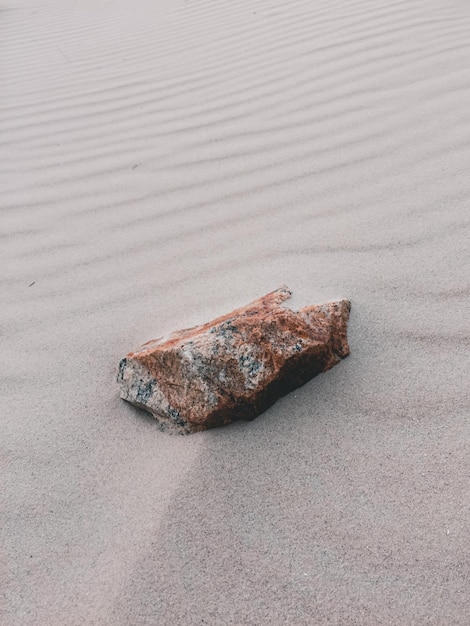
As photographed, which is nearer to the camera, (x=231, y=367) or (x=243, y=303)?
(x=231, y=367)

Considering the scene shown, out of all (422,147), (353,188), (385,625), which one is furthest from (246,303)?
(422,147)

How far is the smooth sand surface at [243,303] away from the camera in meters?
1.26

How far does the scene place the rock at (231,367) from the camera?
1480mm

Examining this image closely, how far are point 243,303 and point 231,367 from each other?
0.47m

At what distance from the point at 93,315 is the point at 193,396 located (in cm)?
68

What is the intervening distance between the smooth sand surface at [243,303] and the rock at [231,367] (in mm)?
53

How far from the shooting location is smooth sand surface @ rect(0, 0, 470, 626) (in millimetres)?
1263

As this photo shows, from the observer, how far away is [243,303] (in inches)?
75.6

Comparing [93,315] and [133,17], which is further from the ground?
[133,17]

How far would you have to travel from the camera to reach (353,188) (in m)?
2.44

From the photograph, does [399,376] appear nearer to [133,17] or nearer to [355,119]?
[355,119]

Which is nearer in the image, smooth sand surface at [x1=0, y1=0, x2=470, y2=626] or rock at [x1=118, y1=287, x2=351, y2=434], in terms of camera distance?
smooth sand surface at [x1=0, y1=0, x2=470, y2=626]

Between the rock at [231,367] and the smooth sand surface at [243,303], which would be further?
the rock at [231,367]

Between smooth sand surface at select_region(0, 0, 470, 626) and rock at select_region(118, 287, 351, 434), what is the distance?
0.18 ft
